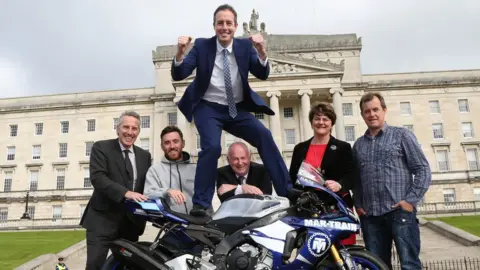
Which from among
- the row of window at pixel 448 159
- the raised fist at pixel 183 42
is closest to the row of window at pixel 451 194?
the row of window at pixel 448 159

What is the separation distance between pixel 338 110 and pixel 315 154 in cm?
4088

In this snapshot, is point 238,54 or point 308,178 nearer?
point 308,178

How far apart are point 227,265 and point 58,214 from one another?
53.0m

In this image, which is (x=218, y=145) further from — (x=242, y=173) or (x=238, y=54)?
(x=238, y=54)

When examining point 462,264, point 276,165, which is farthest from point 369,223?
point 462,264

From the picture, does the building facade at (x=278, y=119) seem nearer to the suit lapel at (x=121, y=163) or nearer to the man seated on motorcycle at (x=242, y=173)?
the suit lapel at (x=121, y=163)

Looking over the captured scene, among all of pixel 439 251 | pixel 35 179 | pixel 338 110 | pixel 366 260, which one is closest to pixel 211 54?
pixel 366 260

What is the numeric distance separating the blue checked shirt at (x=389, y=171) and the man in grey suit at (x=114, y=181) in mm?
3013

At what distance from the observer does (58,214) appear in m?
50.8

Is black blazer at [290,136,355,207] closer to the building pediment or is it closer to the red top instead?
the red top

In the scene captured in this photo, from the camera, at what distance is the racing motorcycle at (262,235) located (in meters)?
3.73

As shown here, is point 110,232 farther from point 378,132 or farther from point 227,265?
point 378,132

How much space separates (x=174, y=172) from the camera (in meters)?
5.35

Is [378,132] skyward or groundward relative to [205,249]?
skyward
